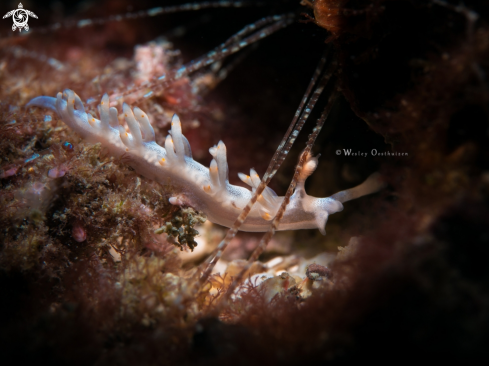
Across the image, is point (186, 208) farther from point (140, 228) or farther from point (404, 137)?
point (404, 137)

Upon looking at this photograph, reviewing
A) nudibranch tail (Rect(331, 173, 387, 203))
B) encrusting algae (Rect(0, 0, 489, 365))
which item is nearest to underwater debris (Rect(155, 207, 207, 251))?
encrusting algae (Rect(0, 0, 489, 365))

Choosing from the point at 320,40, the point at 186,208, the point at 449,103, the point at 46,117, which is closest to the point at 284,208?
the point at 186,208

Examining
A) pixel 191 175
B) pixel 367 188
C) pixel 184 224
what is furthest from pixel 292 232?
pixel 191 175

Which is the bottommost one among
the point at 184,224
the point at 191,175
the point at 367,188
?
the point at 184,224

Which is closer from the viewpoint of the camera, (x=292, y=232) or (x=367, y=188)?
(x=367, y=188)

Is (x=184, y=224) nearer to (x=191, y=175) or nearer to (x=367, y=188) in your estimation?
(x=191, y=175)

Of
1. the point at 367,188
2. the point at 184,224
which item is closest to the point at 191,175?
the point at 184,224

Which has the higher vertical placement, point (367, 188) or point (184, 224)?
point (367, 188)
